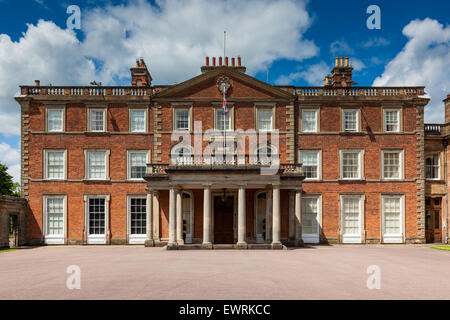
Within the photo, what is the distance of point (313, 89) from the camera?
85.7 feet

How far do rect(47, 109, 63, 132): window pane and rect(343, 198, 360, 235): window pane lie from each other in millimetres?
22754

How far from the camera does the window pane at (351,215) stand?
25.3 m

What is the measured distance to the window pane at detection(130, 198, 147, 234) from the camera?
25125 millimetres

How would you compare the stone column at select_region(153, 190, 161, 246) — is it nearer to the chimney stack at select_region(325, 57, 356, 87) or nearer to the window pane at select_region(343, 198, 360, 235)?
the window pane at select_region(343, 198, 360, 235)

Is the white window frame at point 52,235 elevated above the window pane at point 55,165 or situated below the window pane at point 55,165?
below

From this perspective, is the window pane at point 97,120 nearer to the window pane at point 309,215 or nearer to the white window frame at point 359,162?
the window pane at point 309,215

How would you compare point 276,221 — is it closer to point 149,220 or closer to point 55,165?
point 149,220

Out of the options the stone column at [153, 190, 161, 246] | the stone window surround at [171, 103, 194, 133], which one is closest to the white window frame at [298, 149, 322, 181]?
the stone window surround at [171, 103, 194, 133]

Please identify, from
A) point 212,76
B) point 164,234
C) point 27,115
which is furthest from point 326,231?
point 27,115

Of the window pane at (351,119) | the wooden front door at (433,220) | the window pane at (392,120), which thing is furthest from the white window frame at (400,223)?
the window pane at (351,119)

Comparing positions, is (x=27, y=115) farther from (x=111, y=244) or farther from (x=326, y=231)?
(x=326, y=231)

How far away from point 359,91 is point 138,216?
1971 cm

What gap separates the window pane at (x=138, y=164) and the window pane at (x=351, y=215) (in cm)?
1561
